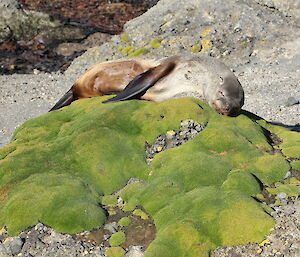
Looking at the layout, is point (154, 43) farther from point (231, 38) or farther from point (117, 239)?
point (117, 239)

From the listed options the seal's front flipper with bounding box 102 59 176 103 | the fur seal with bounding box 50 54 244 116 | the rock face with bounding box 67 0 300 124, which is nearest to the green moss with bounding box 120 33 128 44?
the rock face with bounding box 67 0 300 124

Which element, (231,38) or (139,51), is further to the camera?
(139,51)

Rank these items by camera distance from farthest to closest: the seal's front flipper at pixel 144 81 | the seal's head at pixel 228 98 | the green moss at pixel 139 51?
the green moss at pixel 139 51, the seal's front flipper at pixel 144 81, the seal's head at pixel 228 98

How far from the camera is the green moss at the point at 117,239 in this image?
15.5 ft

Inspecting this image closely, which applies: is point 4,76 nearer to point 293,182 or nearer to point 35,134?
point 35,134

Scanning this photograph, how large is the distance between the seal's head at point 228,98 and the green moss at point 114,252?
3.25 metres

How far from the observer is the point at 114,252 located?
4.58m

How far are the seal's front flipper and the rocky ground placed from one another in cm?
486

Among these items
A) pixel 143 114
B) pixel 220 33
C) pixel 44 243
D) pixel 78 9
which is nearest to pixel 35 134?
pixel 143 114

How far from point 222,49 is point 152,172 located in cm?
1336

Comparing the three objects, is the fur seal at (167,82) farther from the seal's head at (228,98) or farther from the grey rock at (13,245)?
the grey rock at (13,245)

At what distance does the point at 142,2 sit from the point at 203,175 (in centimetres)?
2827

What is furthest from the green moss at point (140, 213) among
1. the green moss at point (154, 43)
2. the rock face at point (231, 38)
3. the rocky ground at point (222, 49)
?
the green moss at point (154, 43)

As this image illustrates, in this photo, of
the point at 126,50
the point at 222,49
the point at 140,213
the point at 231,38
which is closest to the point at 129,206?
the point at 140,213
